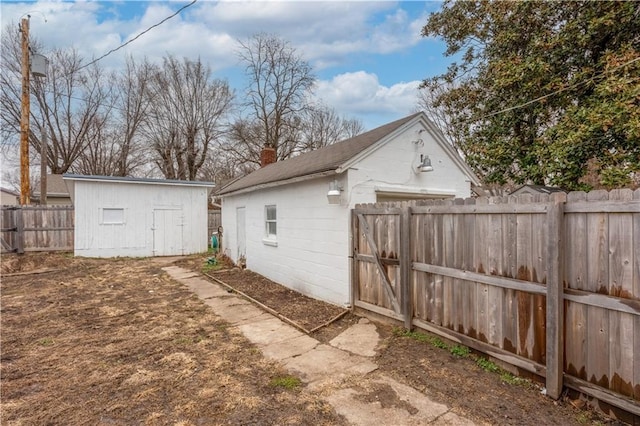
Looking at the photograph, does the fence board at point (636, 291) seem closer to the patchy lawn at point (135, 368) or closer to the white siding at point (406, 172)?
the patchy lawn at point (135, 368)

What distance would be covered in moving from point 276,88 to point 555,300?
23.7 m

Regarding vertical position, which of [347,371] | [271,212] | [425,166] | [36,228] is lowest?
[347,371]

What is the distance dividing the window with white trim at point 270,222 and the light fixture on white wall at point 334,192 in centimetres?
284

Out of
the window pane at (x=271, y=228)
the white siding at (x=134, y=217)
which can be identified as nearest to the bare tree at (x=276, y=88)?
the white siding at (x=134, y=217)

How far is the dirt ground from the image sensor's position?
2.95 meters

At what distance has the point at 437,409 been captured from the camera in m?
3.00

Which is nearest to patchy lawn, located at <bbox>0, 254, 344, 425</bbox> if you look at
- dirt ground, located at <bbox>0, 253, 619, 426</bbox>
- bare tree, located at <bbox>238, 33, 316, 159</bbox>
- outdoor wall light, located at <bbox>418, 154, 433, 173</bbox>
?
dirt ground, located at <bbox>0, 253, 619, 426</bbox>

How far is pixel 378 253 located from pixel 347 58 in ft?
38.6

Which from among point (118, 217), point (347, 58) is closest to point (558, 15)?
point (347, 58)

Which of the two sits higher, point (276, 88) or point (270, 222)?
point (276, 88)

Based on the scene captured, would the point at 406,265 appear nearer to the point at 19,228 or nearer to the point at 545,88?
the point at 545,88

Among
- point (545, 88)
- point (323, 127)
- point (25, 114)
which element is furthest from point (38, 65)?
point (545, 88)

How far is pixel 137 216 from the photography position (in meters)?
13.8

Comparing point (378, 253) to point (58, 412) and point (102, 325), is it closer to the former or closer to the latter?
point (58, 412)
